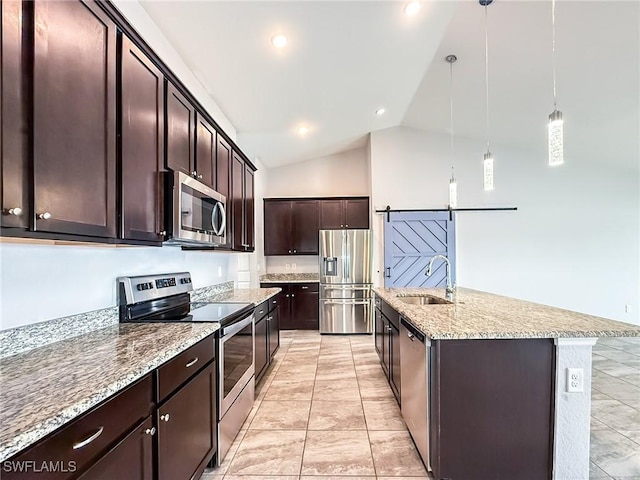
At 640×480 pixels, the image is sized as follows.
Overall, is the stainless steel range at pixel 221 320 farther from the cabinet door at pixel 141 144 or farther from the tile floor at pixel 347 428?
the cabinet door at pixel 141 144

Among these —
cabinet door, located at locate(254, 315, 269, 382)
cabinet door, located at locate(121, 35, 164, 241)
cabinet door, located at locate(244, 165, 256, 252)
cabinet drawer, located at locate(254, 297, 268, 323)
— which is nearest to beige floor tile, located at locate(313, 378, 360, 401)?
cabinet door, located at locate(254, 315, 269, 382)

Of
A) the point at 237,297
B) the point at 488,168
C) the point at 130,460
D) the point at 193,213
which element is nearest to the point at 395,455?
the point at 130,460

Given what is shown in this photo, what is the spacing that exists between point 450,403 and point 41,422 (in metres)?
1.65

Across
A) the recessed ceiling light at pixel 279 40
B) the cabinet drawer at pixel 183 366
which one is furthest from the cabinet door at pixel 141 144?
the recessed ceiling light at pixel 279 40

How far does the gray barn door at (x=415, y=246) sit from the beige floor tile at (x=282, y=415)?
304cm

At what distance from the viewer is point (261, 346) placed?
9.61ft

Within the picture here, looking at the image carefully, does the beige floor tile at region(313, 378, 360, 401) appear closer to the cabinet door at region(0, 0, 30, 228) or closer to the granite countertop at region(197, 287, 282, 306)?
the granite countertop at region(197, 287, 282, 306)

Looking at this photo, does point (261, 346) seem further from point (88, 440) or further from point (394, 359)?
point (88, 440)

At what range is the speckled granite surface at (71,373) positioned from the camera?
74 cm

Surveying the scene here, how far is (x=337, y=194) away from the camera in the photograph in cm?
596

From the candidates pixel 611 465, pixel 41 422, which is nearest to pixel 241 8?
pixel 41 422

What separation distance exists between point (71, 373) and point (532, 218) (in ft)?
20.5

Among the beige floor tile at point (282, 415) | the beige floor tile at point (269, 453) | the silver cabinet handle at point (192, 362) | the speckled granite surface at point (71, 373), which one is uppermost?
the speckled granite surface at point (71, 373)

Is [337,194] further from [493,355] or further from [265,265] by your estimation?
[493,355]
